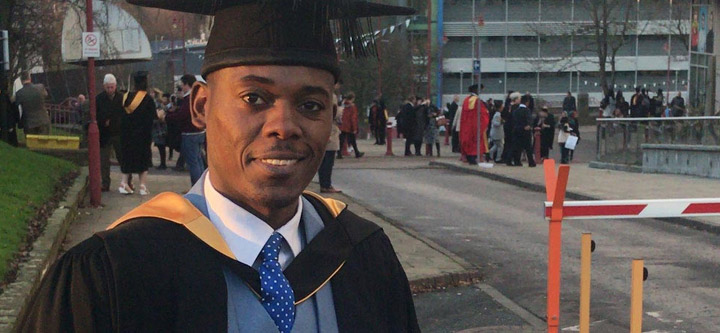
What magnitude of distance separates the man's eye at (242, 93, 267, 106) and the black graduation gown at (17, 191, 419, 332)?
28cm

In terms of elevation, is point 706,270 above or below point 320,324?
below

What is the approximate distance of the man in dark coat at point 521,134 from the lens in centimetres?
Answer: 2544

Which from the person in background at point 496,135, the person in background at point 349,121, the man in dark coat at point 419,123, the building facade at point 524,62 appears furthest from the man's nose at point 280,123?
the building facade at point 524,62

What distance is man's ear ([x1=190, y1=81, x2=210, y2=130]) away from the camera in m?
2.45

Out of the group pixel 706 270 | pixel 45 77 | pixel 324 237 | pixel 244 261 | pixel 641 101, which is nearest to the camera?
pixel 244 261

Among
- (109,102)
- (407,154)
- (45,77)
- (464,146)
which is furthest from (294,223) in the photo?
(45,77)

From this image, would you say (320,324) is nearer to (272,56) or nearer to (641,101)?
(272,56)

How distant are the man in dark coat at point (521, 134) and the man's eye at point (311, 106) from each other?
23.3 meters

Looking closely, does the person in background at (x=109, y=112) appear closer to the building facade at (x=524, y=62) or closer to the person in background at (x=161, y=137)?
the person in background at (x=161, y=137)

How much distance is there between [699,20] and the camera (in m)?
30.5

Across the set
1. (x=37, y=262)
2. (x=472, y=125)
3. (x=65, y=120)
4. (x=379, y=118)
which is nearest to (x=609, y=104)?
(x=379, y=118)

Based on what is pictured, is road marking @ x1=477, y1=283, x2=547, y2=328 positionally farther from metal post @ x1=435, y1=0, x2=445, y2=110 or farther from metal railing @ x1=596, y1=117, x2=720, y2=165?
metal post @ x1=435, y1=0, x2=445, y2=110

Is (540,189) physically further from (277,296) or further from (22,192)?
(277,296)

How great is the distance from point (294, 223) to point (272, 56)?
0.35 meters
